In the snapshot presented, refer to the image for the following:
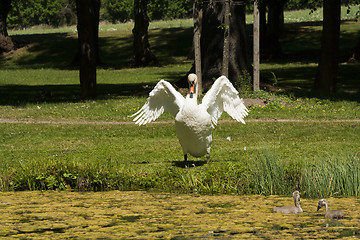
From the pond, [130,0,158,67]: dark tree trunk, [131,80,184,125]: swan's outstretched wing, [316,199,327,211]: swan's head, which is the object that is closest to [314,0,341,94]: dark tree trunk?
[131,80,184,125]: swan's outstretched wing

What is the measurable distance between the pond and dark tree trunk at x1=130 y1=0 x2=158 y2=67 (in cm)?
3624

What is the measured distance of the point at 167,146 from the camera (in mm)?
16672

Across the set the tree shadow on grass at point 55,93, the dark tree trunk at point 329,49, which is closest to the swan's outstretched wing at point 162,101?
the tree shadow on grass at point 55,93

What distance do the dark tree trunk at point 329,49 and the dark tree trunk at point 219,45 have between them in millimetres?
2998

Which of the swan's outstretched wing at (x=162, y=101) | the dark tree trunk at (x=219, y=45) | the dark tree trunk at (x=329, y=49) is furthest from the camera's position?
the dark tree trunk at (x=219, y=45)

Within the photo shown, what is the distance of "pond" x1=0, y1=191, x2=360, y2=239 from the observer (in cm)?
867

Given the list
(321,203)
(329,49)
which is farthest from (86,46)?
(321,203)

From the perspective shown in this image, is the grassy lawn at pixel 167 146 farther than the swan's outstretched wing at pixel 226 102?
No

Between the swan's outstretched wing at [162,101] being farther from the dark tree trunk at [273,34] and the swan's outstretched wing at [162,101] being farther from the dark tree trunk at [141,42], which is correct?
the dark tree trunk at [273,34]

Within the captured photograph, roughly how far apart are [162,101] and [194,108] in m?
1.32

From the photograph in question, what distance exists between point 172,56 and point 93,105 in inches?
1169

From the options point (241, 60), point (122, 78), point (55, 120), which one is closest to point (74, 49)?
point (122, 78)

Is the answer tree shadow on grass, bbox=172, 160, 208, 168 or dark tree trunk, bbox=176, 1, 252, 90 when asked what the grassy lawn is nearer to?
tree shadow on grass, bbox=172, 160, 208, 168

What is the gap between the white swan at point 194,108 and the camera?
12.3 meters
